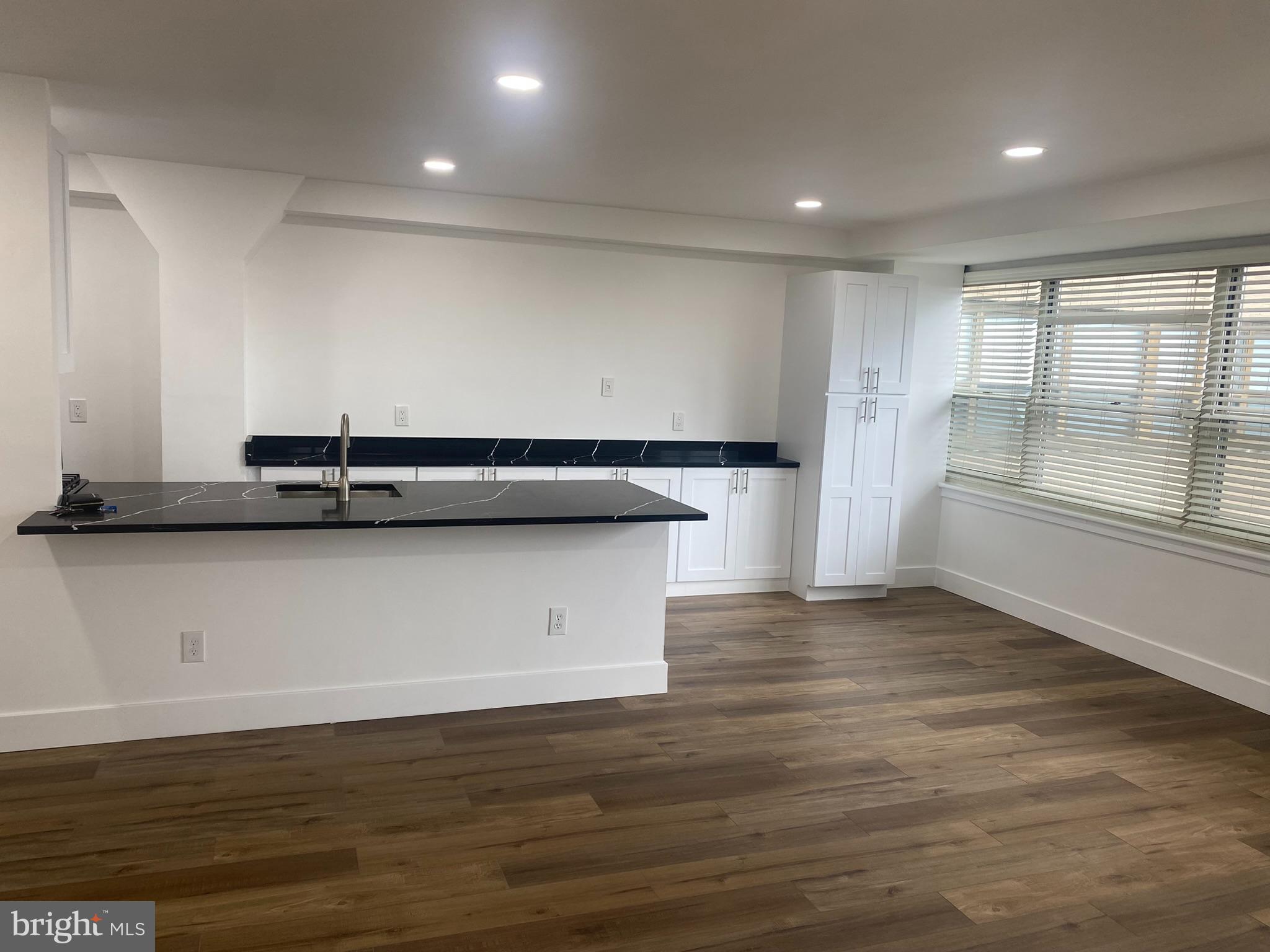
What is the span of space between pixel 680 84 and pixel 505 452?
3.16m

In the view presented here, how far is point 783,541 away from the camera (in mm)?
6023

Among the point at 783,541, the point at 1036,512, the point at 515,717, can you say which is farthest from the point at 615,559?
the point at 1036,512

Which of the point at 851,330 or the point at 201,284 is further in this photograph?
the point at 851,330

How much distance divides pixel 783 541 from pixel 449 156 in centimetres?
329

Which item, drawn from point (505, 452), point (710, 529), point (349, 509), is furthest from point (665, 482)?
point (349, 509)

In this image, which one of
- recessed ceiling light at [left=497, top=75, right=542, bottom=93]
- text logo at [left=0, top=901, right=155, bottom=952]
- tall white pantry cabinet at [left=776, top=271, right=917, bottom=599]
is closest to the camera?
text logo at [left=0, top=901, right=155, bottom=952]

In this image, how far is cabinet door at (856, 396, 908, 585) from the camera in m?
5.88

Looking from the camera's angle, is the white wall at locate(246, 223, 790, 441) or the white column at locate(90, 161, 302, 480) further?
the white wall at locate(246, 223, 790, 441)

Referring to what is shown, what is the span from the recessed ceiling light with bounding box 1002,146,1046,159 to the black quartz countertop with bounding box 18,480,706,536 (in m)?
1.87

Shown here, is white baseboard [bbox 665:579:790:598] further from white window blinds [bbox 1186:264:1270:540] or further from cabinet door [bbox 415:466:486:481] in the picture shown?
white window blinds [bbox 1186:264:1270:540]

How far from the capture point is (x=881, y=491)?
234 inches

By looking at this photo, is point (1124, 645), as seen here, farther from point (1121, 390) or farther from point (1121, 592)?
point (1121, 390)

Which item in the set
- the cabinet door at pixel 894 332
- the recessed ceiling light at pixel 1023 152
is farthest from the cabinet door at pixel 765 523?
the recessed ceiling light at pixel 1023 152

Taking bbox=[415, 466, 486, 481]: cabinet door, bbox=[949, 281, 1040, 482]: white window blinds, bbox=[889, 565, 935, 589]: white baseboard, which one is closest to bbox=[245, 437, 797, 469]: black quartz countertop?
bbox=[415, 466, 486, 481]: cabinet door
